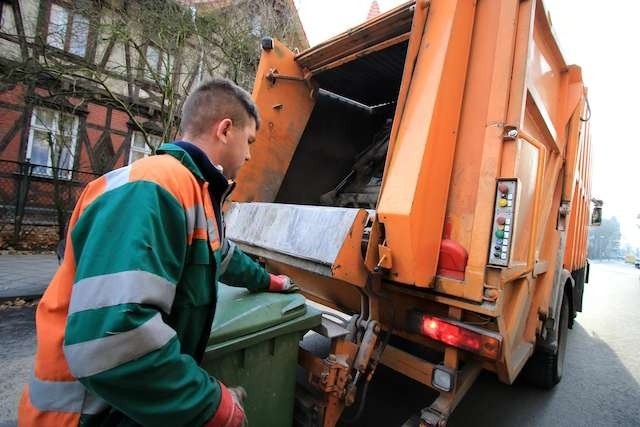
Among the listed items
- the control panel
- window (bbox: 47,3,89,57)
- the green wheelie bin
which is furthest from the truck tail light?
window (bbox: 47,3,89,57)

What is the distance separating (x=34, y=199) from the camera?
866 cm

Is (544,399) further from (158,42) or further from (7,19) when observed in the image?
(7,19)

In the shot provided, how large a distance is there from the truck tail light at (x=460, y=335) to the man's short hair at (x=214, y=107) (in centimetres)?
131

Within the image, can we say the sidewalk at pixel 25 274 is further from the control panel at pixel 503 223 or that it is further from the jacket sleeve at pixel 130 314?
the control panel at pixel 503 223

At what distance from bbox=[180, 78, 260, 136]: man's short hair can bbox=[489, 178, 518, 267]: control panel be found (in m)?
1.19

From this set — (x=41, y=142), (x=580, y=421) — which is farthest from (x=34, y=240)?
(x=580, y=421)

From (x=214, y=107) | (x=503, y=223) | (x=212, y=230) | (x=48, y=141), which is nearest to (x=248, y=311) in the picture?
(x=212, y=230)

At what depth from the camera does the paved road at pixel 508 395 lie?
2.64 meters

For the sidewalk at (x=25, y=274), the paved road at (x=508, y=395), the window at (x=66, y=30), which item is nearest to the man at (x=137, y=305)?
the paved road at (x=508, y=395)

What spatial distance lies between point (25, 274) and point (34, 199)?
3.87 m

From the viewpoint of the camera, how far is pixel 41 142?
9.00 m

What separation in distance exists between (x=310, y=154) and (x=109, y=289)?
295 cm

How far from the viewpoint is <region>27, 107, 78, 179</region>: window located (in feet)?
28.1

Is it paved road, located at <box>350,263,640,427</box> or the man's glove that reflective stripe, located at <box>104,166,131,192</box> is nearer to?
the man's glove
